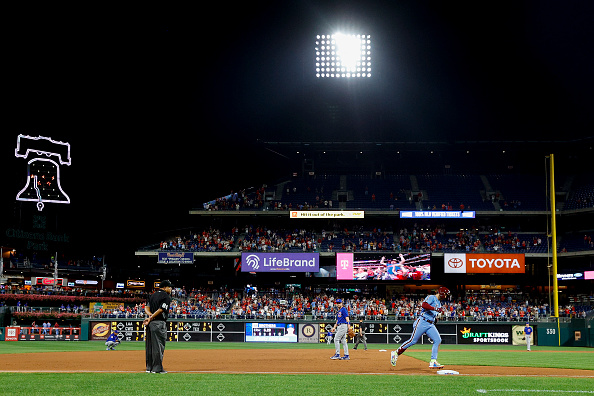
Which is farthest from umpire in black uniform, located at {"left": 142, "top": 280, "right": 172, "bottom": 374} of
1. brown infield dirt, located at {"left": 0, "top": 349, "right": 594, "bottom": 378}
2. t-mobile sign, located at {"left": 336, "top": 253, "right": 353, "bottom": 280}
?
t-mobile sign, located at {"left": 336, "top": 253, "right": 353, "bottom": 280}

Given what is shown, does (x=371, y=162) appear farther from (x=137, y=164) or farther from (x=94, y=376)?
(x=94, y=376)

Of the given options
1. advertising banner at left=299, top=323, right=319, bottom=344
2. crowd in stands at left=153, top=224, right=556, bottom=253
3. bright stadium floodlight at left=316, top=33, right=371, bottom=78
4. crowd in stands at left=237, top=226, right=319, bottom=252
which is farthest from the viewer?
crowd in stands at left=237, top=226, right=319, bottom=252

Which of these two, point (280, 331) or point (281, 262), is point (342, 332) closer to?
point (280, 331)

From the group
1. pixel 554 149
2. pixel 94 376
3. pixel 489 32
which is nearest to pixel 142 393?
pixel 94 376

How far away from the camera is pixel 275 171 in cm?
6294

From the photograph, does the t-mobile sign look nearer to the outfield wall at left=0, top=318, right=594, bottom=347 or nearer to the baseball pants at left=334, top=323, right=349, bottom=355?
the outfield wall at left=0, top=318, right=594, bottom=347

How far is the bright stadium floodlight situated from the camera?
43.7m

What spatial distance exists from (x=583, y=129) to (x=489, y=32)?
58.6ft

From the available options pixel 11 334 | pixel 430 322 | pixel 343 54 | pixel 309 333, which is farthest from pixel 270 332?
pixel 430 322

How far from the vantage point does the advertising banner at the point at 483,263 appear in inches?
1943

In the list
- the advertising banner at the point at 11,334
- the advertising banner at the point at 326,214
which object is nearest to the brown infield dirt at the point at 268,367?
the advertising banner at the point at 11,334

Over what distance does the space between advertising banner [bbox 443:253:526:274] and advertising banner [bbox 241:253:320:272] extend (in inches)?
445

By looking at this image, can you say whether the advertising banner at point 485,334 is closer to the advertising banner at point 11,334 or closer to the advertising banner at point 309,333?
the advertising banner at point 309,333

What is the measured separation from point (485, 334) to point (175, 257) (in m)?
26.3
